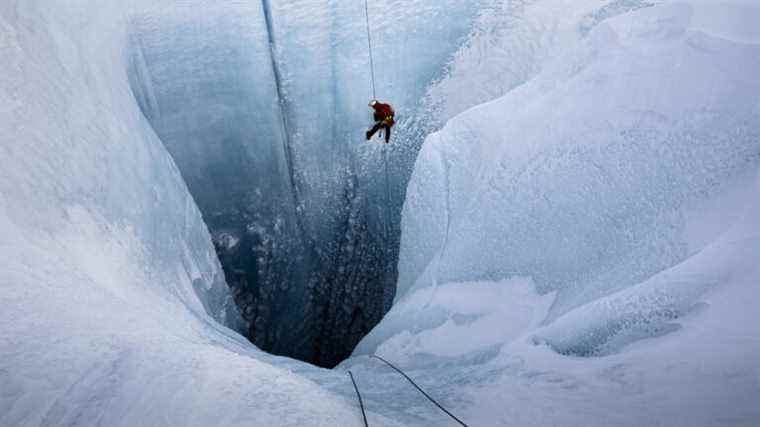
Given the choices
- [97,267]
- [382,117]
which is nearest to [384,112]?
[382,117]

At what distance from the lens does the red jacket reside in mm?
2662

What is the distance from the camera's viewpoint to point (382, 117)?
2686mm

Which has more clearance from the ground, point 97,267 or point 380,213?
point 380,213

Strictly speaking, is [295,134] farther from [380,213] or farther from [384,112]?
[380,213]

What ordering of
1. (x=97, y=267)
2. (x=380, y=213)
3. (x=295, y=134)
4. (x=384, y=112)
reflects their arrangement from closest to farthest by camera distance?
(x=97, y=267), (x=384, y=112), (x=295, y=134), (x=380, y=213)

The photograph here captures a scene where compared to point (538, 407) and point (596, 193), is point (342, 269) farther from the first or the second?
point (538, 407)

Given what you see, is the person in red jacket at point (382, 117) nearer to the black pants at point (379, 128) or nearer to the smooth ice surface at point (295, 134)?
the black pants at point (379, 128)

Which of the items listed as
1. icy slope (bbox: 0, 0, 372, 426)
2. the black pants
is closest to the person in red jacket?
the black pants

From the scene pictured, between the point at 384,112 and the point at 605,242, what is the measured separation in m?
1.41

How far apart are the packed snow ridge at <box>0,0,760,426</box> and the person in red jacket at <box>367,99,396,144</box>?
0.68 ft

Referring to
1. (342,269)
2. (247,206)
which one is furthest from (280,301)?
(247,206)

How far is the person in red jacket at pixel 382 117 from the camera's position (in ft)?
8.73

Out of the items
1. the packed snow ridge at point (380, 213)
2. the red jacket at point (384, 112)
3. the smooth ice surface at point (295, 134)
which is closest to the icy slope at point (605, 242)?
the packed snow ridge at point (380, 213)

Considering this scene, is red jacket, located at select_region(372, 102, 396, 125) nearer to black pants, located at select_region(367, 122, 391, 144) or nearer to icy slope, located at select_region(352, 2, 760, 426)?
black pants, located at select_region(367, 122, 391, 144)
